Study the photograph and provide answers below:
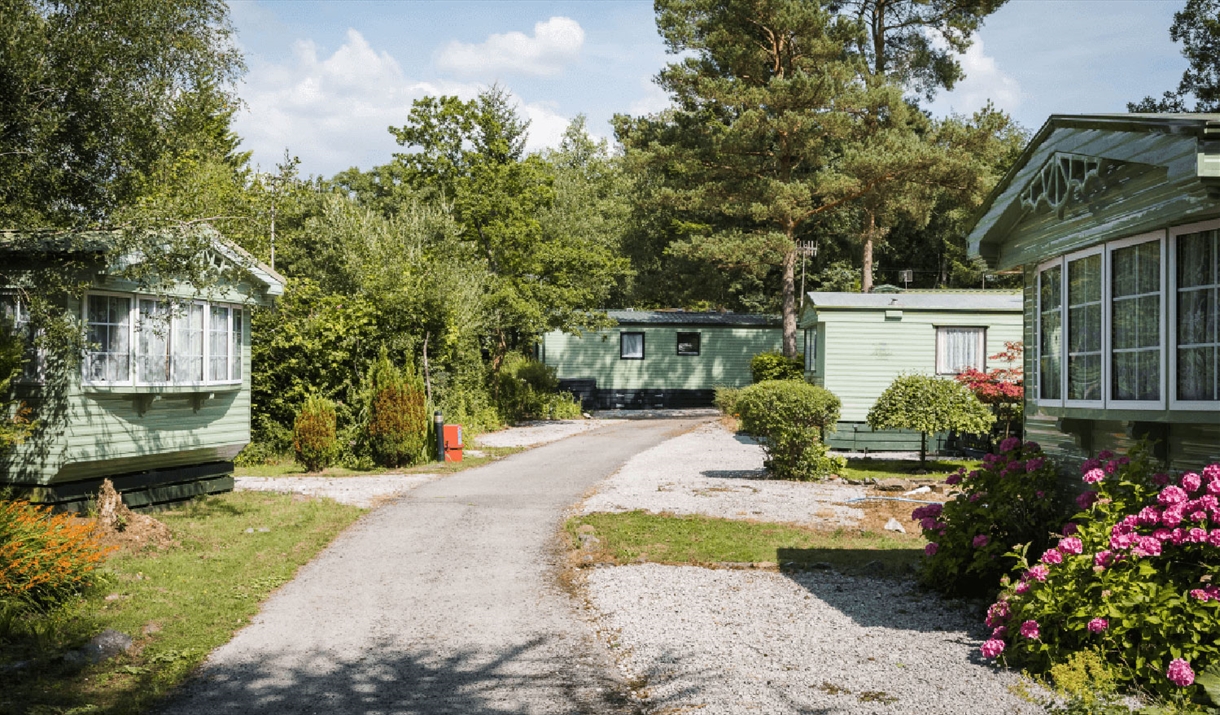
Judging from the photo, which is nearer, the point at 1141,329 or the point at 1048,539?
the point at 1141,329

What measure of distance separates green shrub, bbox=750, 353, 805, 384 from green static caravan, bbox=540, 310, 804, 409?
5.66m

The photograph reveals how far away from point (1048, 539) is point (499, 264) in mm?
20500

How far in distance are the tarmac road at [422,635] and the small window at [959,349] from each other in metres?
11.7

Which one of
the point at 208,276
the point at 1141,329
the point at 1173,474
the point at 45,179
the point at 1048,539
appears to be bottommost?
the point at 1048,539

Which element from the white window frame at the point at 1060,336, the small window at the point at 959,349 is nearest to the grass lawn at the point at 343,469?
the small window at the point at 959,349

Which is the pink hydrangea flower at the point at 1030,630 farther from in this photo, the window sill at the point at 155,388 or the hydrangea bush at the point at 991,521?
the window sill at the point at 155,388

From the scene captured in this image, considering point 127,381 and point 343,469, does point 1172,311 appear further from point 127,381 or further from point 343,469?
point 343,469

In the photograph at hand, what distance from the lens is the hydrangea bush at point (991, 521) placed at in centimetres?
693

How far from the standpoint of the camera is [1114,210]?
20.4 feet

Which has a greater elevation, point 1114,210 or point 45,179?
point 45,179

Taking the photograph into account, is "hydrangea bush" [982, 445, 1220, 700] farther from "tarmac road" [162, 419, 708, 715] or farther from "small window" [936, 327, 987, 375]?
"small window" [936, 327, 987, 375]

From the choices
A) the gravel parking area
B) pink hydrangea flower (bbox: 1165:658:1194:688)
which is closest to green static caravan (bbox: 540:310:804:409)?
the gravel parking area

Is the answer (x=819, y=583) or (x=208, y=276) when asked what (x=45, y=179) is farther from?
(x=819, y=583)

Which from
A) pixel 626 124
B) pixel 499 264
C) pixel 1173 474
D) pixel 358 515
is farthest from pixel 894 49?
pixel 1173 474
